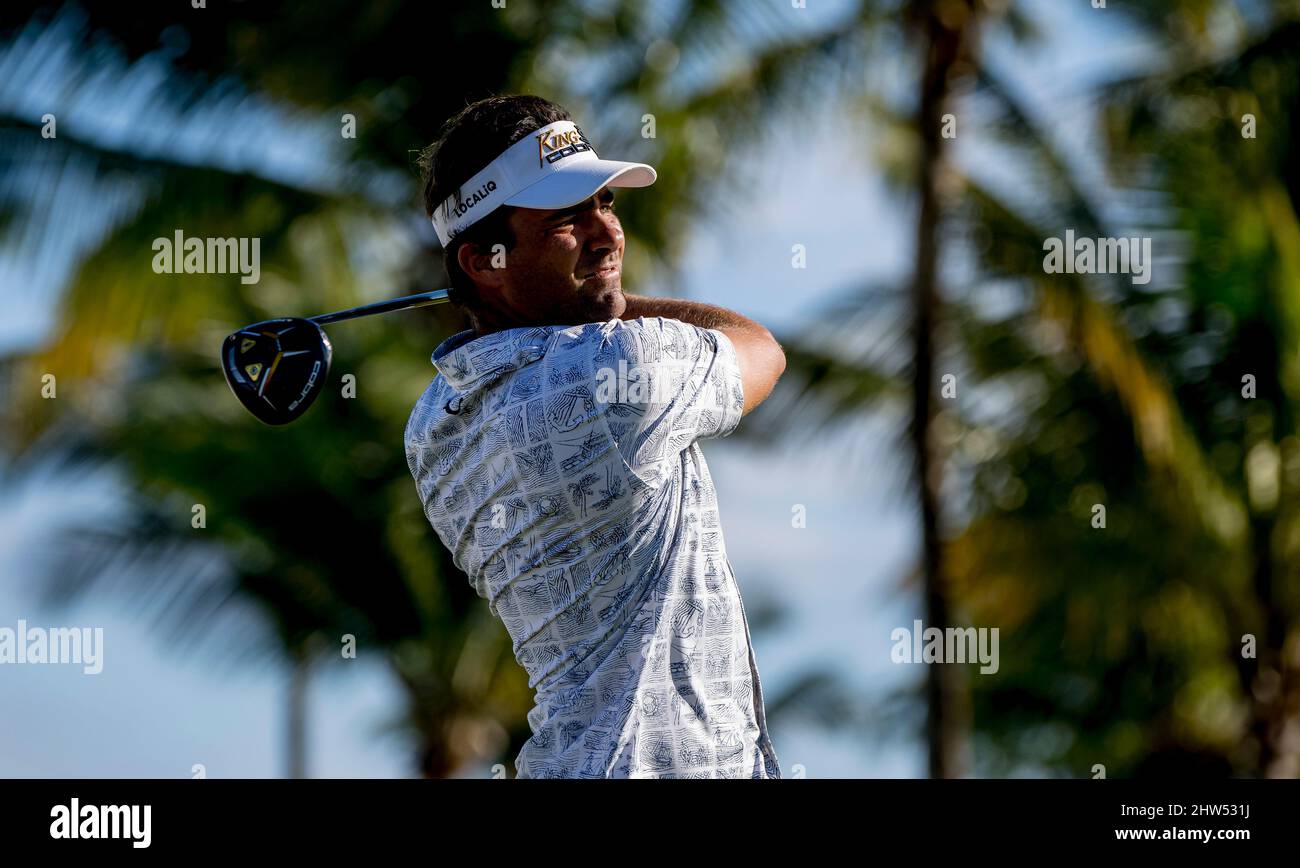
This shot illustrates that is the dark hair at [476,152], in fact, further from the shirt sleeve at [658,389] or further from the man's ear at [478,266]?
the shirt sleeve at [658,389]

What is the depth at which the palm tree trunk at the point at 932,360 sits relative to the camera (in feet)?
34.5

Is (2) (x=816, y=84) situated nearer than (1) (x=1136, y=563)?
Yes

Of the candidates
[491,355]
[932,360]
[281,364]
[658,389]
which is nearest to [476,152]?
[491,355]

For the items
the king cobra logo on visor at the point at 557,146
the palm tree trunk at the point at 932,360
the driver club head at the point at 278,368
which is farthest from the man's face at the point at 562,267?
the palm tree trunk at the point at 932,360

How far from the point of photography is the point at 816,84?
1172cm

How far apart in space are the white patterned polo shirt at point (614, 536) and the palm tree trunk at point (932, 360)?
6899mm

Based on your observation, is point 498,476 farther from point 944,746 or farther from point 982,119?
point 982,119

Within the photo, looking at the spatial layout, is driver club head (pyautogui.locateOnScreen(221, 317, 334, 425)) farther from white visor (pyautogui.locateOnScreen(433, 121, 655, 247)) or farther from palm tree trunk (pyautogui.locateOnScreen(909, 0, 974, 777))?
palm tree trunk (pyautogui.locateOnScreen(909, 0, 974, 777))

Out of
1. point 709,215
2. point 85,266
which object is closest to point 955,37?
point 709,215

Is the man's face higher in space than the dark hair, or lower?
lower

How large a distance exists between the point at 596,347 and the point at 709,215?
364 inches

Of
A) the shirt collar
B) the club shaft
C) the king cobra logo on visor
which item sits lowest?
the shirt collar

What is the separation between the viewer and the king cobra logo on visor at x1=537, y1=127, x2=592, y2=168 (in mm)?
3807

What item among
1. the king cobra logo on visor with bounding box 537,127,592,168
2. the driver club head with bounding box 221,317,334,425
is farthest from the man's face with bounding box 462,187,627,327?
the driver club head with bounding box 221,317,334,425
